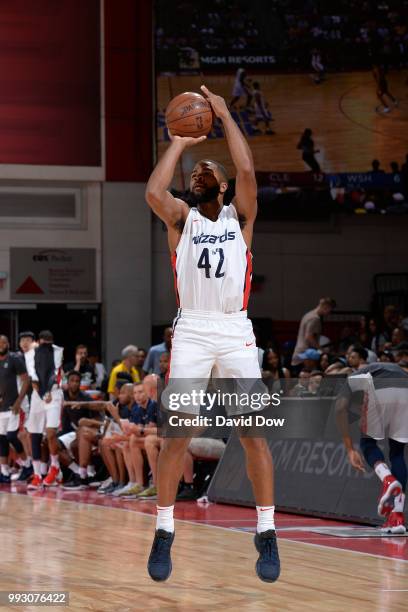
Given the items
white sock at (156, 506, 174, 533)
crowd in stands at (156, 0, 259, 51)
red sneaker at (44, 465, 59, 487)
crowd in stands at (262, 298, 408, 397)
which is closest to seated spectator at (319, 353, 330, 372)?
crowd in stands at (262, 298, 408, 397)

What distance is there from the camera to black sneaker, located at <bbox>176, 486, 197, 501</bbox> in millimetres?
12664

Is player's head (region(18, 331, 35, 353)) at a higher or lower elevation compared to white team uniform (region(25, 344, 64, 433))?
higher

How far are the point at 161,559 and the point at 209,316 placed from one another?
1262mm

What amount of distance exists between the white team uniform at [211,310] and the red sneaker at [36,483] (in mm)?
9474

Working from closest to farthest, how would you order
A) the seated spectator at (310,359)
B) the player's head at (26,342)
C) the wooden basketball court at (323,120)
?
the seated spectator at (310,359) → the player's head at (26,342) → the wooden basketball court at (323,120)

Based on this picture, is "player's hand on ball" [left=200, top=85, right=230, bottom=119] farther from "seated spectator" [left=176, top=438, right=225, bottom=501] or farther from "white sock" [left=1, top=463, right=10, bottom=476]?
"white sock" [left=1, top=463, right=10, bottom=476]

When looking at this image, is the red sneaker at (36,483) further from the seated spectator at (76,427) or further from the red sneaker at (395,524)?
the red sneaker at (395,524)

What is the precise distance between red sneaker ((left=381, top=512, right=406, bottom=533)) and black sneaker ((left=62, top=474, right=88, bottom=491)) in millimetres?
6473

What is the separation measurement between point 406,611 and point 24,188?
17.6 m

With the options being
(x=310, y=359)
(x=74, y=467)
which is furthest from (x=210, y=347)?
(x=74, y=467)

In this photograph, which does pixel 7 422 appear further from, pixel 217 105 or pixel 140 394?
pixel 217 105

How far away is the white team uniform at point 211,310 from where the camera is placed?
19.0ft

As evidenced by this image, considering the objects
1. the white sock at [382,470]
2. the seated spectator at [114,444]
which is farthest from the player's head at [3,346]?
the white sock at [382,470]

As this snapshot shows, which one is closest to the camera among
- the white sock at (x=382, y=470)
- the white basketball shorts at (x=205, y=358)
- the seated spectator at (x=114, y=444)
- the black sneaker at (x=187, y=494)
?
the white basketball shorts at (x=205, y=358)
